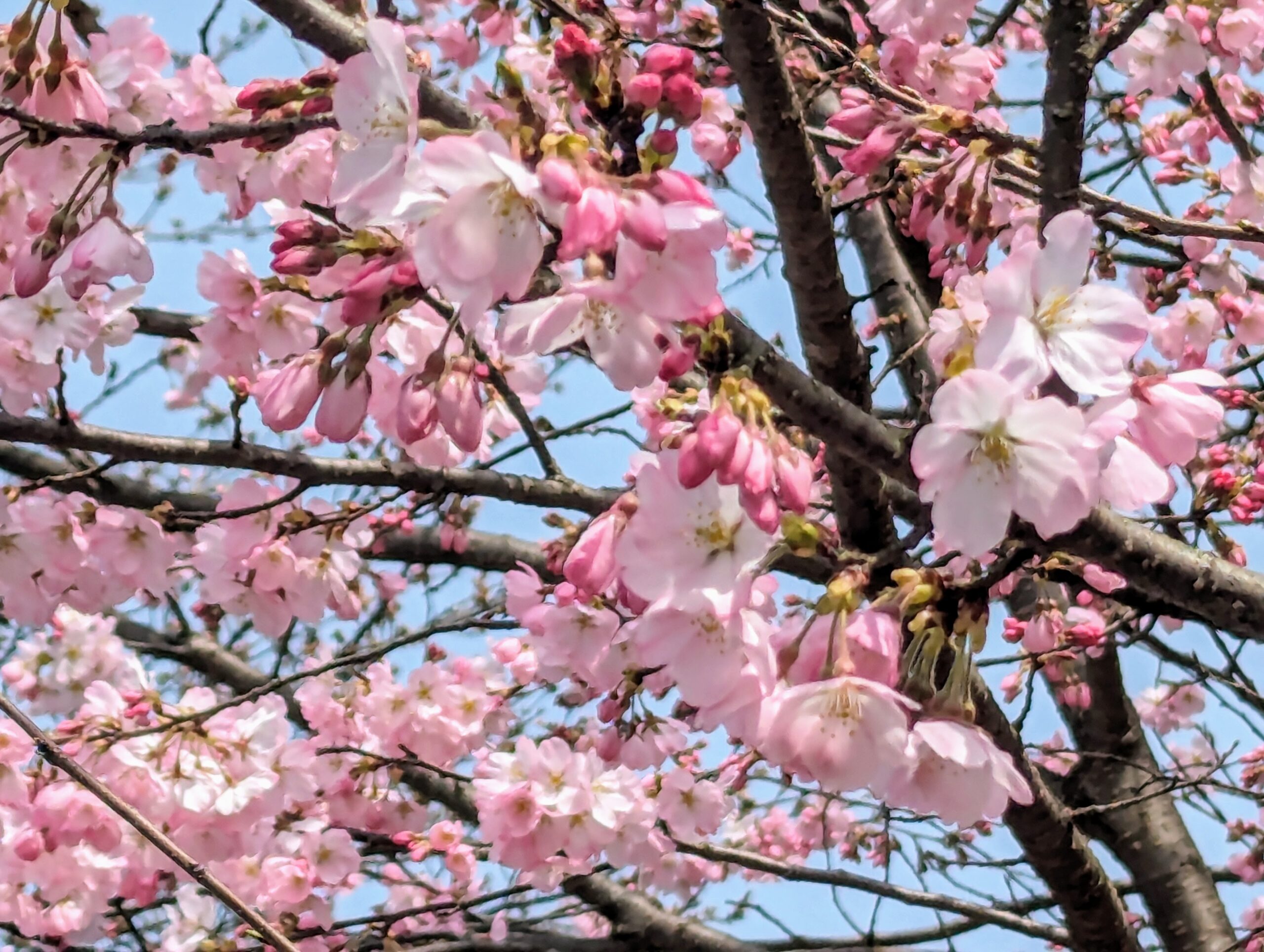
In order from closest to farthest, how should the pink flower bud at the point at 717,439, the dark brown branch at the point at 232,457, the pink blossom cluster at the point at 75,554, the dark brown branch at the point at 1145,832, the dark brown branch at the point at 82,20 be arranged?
1. the pink flower bud at the point at 717,439
2. the dark brown branch at the point at 82,20
3. the dark brown branch at the point at 232,457
4. the pink blossom cluster at the point at 75,554
5. the dark brown branch at the point at 1145,832

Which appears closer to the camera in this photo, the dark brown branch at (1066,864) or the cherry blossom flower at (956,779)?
the cherry blossom flower at (956,779)

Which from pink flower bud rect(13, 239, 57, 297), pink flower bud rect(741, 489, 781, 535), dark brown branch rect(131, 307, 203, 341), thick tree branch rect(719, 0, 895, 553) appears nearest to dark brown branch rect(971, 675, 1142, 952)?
thick tree branch rect(719, 0, 895, 553)

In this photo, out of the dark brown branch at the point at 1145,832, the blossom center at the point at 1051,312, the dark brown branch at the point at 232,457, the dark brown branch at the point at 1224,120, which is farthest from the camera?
the dark brown branch at the point at 1145,832

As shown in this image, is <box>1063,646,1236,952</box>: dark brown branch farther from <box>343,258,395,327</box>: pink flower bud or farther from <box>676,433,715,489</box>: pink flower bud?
<box>343,258,395,327</box>: pink flower bud

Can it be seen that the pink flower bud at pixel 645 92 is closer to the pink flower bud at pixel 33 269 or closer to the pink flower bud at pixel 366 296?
the pink flower bud at pixel 366 296

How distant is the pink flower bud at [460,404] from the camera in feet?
3.04

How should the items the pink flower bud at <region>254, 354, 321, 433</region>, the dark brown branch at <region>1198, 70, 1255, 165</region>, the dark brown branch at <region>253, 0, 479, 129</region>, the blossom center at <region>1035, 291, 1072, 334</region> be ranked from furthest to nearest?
the dark brown branch at <region>1198, 70, 1255, 165</region>, the dark brown branch at <region>253, 0, 479, 129</region>, the pink flower bud at <region>254, 354, 321, 433</region>, the blossom center at <region>1035, 291, 1072, 334</region>

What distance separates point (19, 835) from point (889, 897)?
1.88 metres

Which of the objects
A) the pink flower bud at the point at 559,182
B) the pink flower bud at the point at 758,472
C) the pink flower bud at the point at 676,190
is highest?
the pink flower bud at the point at 676,190

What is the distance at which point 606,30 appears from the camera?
1.16m

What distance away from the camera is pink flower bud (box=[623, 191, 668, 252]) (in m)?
0.62

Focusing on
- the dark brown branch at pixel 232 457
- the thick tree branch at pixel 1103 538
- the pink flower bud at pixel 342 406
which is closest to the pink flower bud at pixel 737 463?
the thick tree branch at pixel 1103 538

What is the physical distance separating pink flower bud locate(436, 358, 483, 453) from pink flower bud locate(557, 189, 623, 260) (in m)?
0.34

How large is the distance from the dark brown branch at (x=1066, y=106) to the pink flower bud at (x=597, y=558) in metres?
0.56
